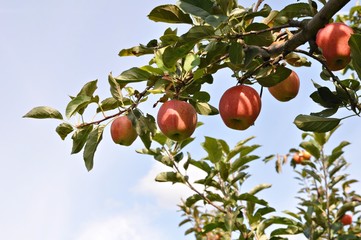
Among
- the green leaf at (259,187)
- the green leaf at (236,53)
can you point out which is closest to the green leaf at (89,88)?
the green leaf at (236,53)

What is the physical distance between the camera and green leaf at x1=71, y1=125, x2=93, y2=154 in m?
2.11

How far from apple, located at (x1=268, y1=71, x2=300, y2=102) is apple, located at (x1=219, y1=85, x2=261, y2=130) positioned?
227mm

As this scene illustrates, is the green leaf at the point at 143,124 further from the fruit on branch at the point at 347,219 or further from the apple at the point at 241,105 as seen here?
the fruit on branch at the point at 347,219

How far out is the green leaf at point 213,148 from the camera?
3.29m

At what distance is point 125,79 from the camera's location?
204cm

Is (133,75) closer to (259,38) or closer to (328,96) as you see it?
(259,38)

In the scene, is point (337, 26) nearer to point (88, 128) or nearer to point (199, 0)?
point (199, 0)

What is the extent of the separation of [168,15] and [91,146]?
75 centimetres

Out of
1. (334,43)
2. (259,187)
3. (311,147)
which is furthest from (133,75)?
(311,147)

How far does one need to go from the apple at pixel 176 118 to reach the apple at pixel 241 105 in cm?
16

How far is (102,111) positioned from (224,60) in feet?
2.26

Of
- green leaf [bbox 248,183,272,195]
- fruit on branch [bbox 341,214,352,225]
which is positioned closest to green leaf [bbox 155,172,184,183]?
green leaf [bbox 248,183,272,195]

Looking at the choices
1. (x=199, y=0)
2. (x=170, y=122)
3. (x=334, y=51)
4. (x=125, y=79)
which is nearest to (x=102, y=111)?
(x=125, y=79)

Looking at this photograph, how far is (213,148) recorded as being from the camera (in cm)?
334
